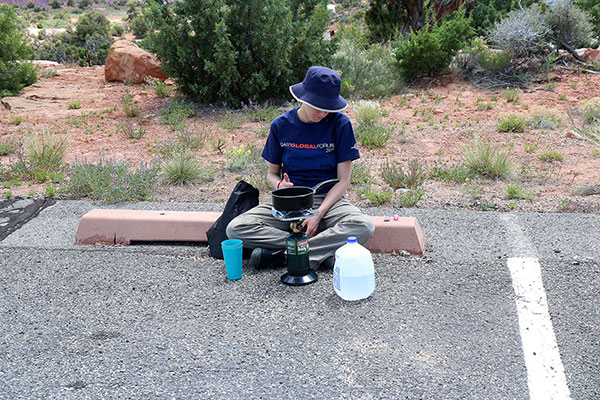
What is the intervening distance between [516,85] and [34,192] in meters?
8.89

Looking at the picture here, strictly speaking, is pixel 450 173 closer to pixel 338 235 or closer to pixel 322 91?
pixel 338 235

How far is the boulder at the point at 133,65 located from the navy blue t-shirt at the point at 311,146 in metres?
8.37

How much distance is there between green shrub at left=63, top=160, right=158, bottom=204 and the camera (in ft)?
18.3

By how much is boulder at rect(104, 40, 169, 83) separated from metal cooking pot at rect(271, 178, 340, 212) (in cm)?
883

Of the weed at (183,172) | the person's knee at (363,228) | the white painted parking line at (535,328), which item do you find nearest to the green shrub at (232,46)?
the weed at (183,172)

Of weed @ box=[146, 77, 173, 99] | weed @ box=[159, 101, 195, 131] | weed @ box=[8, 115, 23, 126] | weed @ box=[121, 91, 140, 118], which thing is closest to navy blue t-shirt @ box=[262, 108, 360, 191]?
weed @ box=[159, 101, 195, 131]

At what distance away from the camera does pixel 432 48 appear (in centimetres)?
1124

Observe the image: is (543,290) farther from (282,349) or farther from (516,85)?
(516,85)

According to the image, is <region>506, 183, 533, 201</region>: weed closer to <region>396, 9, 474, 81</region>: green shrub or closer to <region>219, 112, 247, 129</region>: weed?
<region>219, 112, 247, 129</region>: weed

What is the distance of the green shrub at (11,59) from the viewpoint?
1109cm

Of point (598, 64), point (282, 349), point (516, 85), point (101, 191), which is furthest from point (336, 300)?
point (598, 64)

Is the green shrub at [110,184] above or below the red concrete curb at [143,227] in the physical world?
below

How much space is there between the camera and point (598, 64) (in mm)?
11578

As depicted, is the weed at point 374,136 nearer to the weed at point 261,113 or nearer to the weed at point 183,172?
the weed at point 261,113
